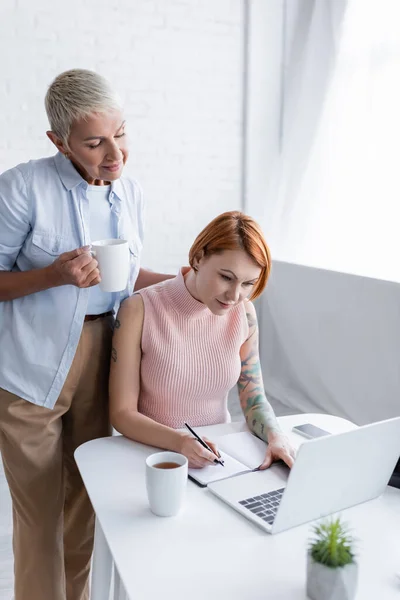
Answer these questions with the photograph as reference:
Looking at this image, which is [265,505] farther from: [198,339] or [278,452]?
[198,339]

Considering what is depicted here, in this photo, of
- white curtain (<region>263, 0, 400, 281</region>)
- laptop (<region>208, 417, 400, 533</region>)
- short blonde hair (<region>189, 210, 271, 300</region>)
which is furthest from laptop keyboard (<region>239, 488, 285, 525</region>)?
white curtain (<region>263, 0, 400, 281</region>)

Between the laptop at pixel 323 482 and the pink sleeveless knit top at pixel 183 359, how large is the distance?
0.33 m

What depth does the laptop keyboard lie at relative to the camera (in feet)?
3.07

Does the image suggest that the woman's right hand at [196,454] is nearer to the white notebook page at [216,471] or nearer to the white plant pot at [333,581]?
the white notebook page at [216,471]

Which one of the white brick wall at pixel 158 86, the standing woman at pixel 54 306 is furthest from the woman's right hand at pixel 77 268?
the white brick wall at pixel 158 86

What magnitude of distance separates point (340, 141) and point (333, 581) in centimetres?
277

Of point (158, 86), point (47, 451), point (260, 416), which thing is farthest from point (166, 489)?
point (158, 86)

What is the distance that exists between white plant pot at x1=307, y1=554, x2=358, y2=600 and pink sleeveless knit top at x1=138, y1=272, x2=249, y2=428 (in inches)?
25.7

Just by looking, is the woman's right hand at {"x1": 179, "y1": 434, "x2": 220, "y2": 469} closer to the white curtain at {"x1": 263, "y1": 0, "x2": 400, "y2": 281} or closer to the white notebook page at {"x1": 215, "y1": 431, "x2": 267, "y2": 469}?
the white notebook page at {"x1": 215, "y1": 431, "x2": 267, "y2": 469}

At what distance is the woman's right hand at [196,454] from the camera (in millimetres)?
1090

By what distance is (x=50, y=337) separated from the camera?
52.6 inches

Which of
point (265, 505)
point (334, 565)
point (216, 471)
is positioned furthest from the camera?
point (216, 471)

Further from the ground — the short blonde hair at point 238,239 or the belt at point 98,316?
the short blonde hair at point 238,239

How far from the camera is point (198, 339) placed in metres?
1.37
